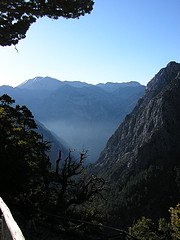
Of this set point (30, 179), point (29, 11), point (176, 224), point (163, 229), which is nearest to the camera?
point (29, 11)

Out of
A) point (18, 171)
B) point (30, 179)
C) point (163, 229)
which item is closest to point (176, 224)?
point (163, 229)

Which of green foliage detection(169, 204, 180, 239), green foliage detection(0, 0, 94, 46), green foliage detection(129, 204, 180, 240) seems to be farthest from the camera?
green foliage detection(129, 204, 180, 240)

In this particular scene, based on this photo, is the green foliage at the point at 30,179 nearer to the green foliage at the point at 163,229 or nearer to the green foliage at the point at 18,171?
the green foliage at the point at 18,171

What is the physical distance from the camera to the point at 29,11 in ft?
68.1

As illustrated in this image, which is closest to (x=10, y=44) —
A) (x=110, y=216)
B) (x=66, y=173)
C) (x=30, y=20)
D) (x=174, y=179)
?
(x=30, y=20)

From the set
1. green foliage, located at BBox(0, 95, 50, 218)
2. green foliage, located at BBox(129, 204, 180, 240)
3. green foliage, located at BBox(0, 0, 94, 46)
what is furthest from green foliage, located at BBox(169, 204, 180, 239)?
green foliage, located at BBox(0, 0, 94, 46)

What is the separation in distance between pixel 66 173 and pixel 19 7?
1323cm

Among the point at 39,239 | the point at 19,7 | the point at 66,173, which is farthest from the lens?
the point at 66,173

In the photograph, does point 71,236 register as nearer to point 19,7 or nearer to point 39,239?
point 39,239

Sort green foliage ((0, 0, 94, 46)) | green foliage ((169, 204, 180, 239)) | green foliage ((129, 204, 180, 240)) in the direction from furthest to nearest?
green foliage ((129, 204, 180, 240)) < green foliage ((169, 204, 180, 239)) < green foliage ((0, 0, 94, 46))

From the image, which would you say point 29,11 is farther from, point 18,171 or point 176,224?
point 176,224

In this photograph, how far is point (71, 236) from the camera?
22.4 meters

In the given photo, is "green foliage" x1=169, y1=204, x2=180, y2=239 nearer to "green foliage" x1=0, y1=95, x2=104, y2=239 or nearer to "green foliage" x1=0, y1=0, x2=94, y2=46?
"green foliage" x1=0, y1=95, x2=104, y2=239

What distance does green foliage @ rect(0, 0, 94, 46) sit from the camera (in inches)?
808
